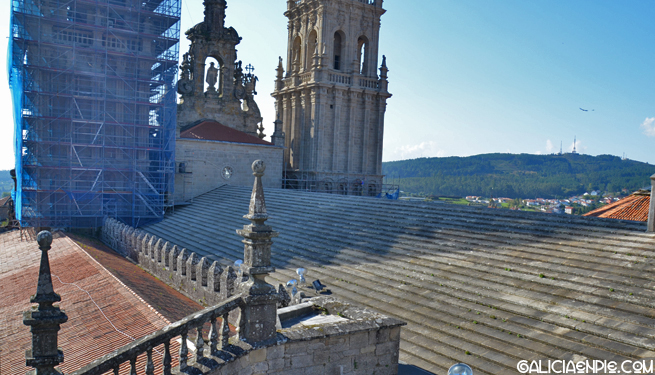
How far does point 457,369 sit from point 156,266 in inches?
585

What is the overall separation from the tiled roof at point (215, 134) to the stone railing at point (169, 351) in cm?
2732

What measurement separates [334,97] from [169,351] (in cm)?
3465

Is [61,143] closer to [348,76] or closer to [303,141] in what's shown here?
[303,141]

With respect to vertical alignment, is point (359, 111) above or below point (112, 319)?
above

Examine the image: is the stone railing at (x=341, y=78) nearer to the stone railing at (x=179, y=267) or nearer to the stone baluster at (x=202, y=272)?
the stone railing at (x=179, y=267)

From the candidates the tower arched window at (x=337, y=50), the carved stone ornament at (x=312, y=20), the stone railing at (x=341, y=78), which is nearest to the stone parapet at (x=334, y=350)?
the stone railing at (x=341, y=78)

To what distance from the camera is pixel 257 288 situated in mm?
6859

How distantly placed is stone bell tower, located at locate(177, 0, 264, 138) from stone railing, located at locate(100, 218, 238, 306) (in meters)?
16.9

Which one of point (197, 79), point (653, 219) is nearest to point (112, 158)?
point (197, 79)

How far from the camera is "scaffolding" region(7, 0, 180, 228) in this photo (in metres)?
24.9

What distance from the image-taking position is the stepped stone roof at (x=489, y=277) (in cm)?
865

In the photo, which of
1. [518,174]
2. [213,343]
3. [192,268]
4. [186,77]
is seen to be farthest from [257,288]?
[518,174]

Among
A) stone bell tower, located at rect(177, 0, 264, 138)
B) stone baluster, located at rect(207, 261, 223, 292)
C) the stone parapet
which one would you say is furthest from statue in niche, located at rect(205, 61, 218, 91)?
the stone parapet

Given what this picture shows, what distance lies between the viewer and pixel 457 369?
558cm
